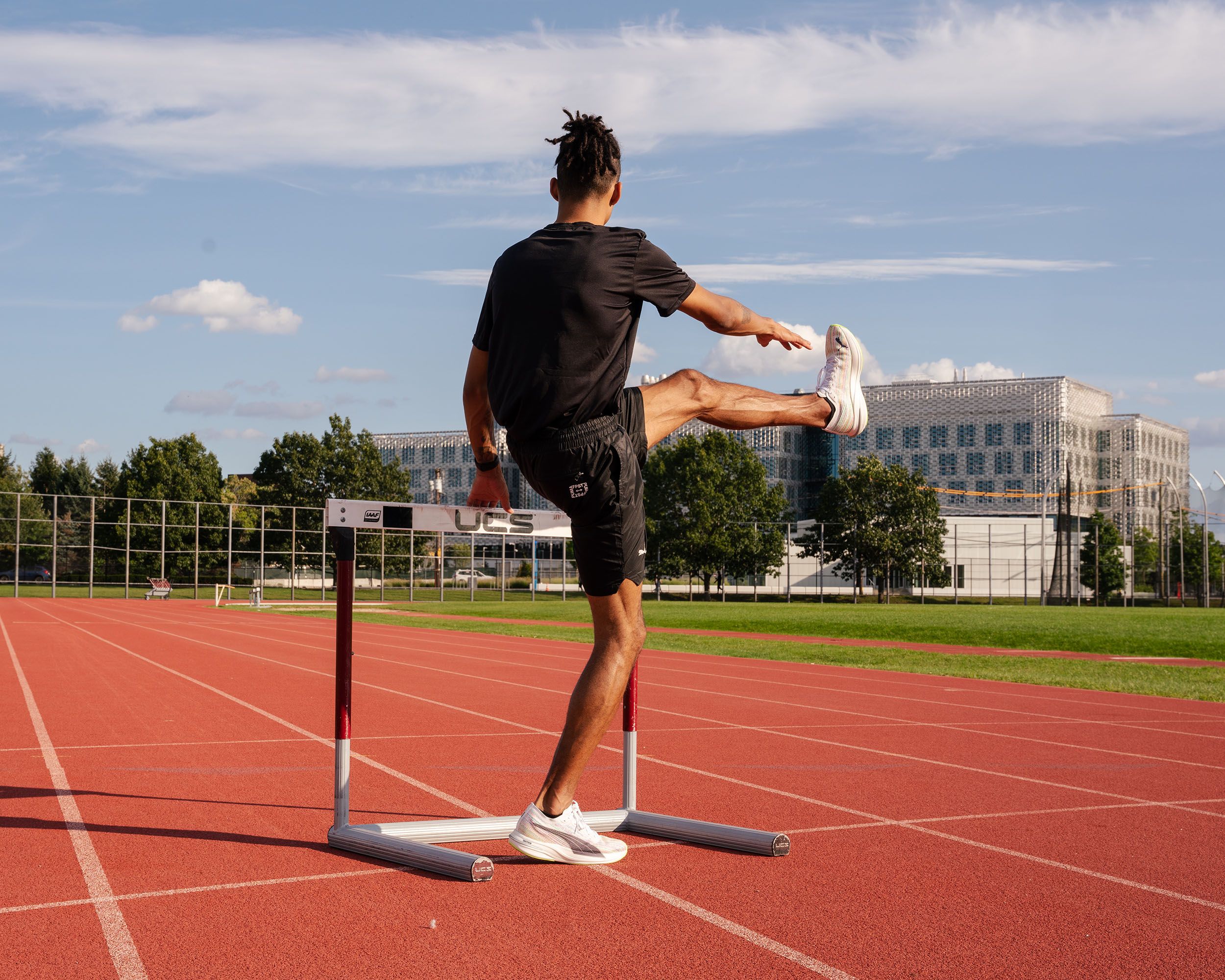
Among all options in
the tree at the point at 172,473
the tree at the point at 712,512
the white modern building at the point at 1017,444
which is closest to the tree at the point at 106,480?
the tree at the point at 172,473

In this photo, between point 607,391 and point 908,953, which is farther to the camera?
point 607,391

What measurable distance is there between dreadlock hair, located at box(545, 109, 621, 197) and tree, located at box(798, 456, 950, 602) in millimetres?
67462

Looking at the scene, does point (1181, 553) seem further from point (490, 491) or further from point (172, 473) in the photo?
point (490, 491)

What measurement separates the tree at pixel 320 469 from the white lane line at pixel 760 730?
5840 cm

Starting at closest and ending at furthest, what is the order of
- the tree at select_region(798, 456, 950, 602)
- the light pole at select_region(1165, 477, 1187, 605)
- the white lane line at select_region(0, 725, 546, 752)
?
the white lane line at select_region(0, 725, 546, 752) < the light pole at select_region(1165, 477, 1187, 605) < the tree at select_region(798, 456, 950, 602)

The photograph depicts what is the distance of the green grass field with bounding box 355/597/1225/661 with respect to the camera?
22359mm

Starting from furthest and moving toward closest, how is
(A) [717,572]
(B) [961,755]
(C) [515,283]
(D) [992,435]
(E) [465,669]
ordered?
(D) [992,435]
(A) [717,572]
(E) [465,669]
(B) [961,755]
(C) [515,283]

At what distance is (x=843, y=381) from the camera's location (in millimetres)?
4527

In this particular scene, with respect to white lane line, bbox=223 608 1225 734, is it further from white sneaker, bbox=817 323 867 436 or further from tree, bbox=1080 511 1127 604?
tree, bbox=1080 511 1127 604

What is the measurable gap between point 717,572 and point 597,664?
66.8 meters

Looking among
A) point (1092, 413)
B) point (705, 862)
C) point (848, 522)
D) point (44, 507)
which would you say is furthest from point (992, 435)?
point (705, 862)

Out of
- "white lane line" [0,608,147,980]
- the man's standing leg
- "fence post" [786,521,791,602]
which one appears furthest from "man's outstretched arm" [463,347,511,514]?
"fence post" [786,521,791,602]

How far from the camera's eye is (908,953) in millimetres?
3031

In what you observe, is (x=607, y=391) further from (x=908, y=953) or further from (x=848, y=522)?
(x=848, y=522)
